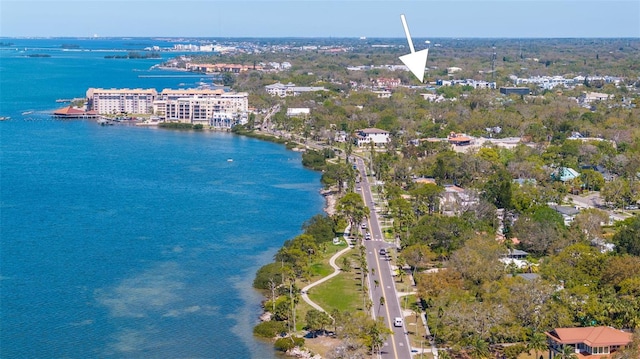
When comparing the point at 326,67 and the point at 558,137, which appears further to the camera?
the point at 326,67

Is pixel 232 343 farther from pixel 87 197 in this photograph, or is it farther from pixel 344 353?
pixel 87 197

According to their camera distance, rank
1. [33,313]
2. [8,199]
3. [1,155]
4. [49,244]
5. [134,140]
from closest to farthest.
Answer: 1. [33,313]
2. [49,244]
3. [8,199]
4. [1,155]
5. [134,140]

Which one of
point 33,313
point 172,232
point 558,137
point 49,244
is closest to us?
point 33,313

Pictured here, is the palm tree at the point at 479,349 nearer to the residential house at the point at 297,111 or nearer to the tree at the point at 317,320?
the tree at the point at 317,320

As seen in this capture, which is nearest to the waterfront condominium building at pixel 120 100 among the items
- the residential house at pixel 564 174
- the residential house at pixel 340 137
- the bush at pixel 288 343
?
the residential house at pixel 340 137

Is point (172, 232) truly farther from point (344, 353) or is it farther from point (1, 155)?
point (1, 155)

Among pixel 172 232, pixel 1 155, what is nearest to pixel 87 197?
pixel 172 232

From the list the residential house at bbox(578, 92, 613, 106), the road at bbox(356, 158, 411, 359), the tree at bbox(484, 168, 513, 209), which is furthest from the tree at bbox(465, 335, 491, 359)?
the residential house at bbox(578, 92, 613, 106)
